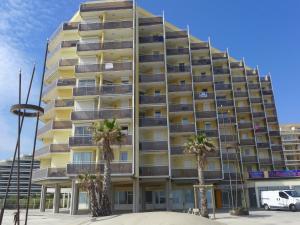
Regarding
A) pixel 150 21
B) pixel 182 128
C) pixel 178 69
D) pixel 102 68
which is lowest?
pixel 182 128

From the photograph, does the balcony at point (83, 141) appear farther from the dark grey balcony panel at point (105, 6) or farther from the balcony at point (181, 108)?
the dark grey balcony panel at point (105, 6)

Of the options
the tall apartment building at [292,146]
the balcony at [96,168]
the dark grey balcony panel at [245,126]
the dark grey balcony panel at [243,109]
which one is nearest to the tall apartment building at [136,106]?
the balcony at [96,168]

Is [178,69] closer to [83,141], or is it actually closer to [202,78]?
[202,78]

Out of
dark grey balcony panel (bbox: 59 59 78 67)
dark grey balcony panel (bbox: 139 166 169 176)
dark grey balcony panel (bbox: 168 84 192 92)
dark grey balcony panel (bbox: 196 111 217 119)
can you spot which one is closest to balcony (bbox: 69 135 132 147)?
dark grey balcony panel (bbox: 139 166 169 176)

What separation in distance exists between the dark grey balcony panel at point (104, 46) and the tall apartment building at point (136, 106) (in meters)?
0.16

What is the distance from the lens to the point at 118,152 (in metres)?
46.8

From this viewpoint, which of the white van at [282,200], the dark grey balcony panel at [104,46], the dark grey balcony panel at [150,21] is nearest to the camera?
the white van at [282,200]

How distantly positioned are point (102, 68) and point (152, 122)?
11472mm

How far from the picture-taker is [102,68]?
49969 millimetres

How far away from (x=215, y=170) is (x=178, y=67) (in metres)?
19.1

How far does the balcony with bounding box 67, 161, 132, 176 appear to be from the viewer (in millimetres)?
43594

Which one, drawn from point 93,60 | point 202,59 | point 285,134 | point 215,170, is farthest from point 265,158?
point 285,134

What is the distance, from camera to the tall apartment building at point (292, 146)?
4906 inches

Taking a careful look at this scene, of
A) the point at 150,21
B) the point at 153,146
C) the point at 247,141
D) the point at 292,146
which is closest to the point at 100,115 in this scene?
the point at 153,146
